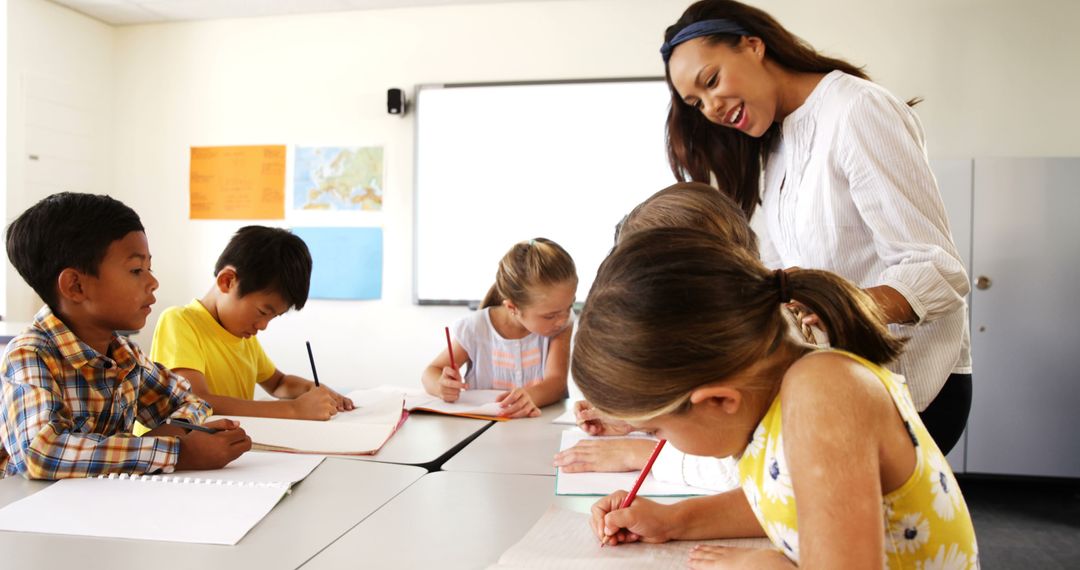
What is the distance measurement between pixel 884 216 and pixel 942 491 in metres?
0.51

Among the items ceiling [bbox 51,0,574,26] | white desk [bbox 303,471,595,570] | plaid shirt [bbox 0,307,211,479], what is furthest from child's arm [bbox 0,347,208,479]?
ceiling [bbox 51,0,574,26]

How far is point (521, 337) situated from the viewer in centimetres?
232

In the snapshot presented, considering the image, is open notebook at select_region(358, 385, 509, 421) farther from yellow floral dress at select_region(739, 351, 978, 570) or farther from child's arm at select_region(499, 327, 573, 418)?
yellow floral dress at select_region(739, 351, 978, 570)

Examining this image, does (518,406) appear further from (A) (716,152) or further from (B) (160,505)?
(B) (160,505)

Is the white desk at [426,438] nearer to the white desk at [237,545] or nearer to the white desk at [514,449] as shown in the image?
the white desk at [514,449]

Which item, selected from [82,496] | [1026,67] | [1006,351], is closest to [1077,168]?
[1026,67]

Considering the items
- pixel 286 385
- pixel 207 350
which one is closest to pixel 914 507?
pixel 207 350

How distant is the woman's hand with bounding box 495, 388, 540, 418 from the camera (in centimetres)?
180

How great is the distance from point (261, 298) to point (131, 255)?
0.51 metres

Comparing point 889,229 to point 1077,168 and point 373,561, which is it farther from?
point 1077,168

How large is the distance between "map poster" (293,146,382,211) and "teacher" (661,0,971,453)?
8.48ft

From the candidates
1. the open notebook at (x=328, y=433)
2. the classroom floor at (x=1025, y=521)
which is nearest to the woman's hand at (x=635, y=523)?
the open notebook at (x=328, y=433)

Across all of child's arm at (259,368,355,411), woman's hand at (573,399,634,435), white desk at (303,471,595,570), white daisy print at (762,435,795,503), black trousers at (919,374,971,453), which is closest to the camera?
white daisy print at (762,435,795,503)

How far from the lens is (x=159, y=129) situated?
13.2 feet
